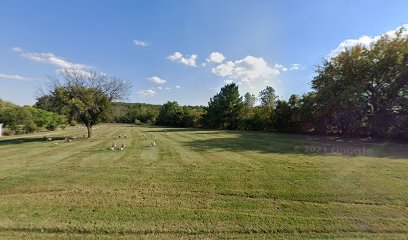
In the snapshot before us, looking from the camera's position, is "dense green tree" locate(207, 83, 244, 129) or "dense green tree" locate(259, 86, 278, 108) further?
"dense green tree" locate(259, 86, 278, 108)

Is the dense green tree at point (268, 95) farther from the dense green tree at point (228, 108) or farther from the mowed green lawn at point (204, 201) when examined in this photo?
the mowed green lawn at point (204, 201)

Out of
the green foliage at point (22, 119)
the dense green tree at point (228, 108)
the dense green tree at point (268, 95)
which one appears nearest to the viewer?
the green foliage at point (22, 119)

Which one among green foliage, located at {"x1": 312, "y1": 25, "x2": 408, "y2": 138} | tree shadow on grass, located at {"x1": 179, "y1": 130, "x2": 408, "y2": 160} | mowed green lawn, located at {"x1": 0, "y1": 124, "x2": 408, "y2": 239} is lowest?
mowed green lawn, located at {"x1": 0, "y1": 124, "x2": 408, "y2": 239}

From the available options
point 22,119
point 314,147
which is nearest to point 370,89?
point 314,147

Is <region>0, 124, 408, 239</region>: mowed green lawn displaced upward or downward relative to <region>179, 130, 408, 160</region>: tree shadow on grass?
downward

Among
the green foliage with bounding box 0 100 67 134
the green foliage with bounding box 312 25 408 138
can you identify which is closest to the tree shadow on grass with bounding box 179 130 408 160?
the green foliage with bounding box 312 25 408 138

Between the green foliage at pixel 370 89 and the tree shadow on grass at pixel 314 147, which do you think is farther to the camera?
the green foliage at pixel 370 89

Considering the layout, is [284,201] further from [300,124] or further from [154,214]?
[300,124]

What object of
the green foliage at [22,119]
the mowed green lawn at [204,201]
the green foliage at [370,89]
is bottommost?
the mowed green lawn at [204,201]

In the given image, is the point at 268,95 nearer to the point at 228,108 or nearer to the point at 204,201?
the point at 228,108

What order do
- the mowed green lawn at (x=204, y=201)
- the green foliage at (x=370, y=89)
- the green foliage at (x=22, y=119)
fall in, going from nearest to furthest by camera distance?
the mowed green lawn at (x=204, y=201), the green foliage at (x=370, y=89), the green foliage at (x=22, y=119)

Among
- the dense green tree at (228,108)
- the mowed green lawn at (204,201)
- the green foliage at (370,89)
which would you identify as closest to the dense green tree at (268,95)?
the dense green tree at (228,108)

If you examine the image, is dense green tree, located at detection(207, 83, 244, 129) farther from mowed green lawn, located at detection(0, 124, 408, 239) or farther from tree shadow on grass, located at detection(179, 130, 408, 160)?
mowed green lawn, located at detection(0, 124, 408, 239)

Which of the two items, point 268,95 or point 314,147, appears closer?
point 314,147
